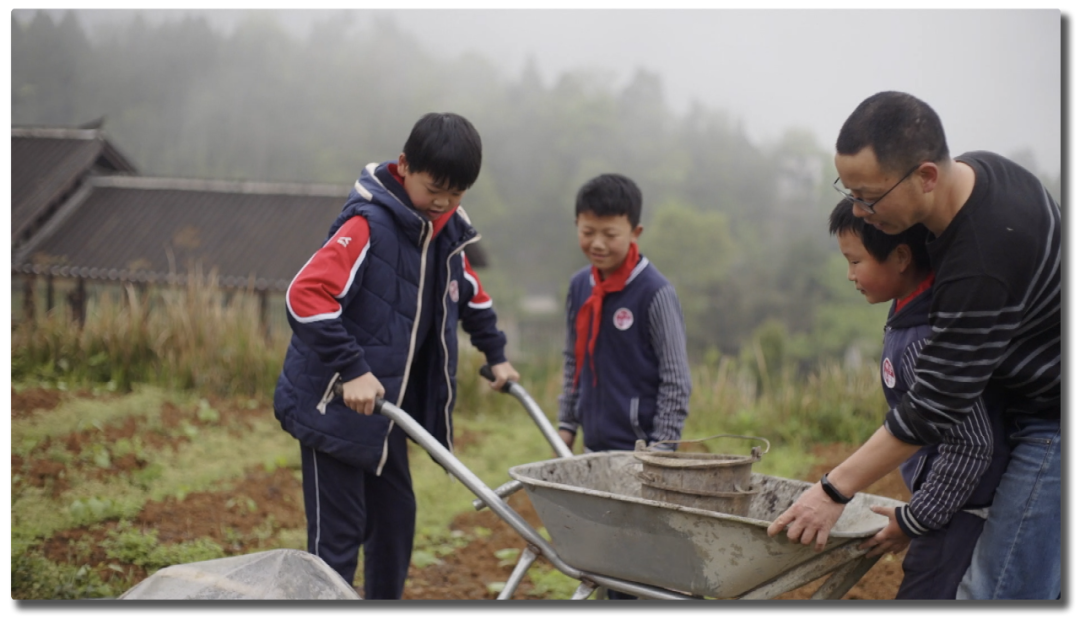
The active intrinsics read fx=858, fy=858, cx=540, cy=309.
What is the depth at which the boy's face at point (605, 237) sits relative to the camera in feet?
9.77

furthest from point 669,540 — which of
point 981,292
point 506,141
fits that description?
point 506,141

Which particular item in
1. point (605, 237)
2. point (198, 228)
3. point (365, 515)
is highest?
point (605, 237)

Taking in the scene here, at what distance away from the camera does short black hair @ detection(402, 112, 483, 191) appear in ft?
8.07

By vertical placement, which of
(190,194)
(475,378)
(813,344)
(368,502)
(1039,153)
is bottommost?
(813,344)

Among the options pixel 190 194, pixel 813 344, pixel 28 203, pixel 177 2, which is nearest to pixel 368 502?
pixel 177 2

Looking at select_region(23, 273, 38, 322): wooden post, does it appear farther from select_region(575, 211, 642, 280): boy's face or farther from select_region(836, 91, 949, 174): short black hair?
select_region(836, 91, 949, 174): short black hair

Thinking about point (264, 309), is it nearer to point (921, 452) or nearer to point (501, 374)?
point (501, 374)

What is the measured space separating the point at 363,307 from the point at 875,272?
142 cm

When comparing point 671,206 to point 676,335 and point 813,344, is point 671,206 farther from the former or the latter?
point 676,335

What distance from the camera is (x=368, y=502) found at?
2859mm

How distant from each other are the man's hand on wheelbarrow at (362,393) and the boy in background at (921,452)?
50.8 inches

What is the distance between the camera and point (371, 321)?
99.7 inches

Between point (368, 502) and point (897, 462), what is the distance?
168 cm

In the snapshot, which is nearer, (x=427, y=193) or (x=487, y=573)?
(x=427, y=193)
